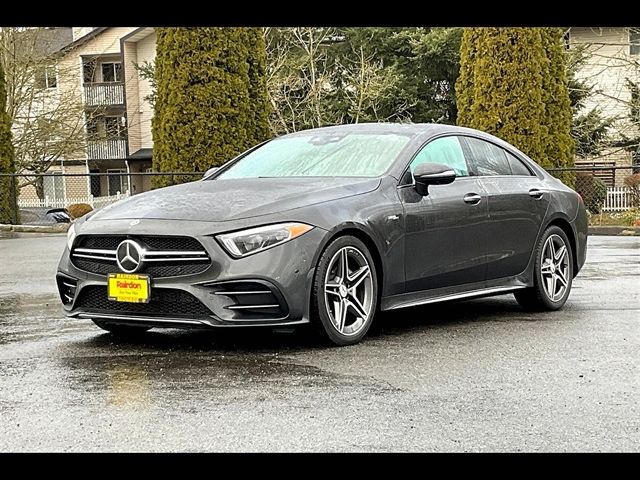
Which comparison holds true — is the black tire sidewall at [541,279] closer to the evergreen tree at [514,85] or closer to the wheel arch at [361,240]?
the wheel arch at [361,240]

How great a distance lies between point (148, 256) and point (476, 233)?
2659 millimetres

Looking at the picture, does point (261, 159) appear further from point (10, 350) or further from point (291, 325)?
point (10, 350)

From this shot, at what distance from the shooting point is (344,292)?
21.6ft

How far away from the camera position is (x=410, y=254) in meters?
7.07

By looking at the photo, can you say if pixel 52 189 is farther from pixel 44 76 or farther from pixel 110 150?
pixel 110 150

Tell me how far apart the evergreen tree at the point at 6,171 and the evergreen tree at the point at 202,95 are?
135 inches

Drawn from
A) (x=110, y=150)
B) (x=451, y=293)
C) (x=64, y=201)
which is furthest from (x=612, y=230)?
(x=110, y=150)

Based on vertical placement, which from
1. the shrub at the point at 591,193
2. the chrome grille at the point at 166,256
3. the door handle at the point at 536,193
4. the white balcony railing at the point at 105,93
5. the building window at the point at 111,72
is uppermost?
the building window at the point at 111,72

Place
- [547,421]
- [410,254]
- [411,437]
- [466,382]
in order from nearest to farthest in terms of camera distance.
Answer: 1. [411,437]
2. [547,421]
3. [466,382]
4. [410,254]

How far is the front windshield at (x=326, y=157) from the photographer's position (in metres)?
7.32

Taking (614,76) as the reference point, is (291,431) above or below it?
below

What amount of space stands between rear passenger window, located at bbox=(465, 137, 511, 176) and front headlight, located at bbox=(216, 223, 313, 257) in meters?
2.26

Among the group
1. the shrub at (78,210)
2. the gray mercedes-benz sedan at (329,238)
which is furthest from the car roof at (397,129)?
the shrub at (78,210)

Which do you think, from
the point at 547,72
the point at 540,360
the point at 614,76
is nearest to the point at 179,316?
the point at 540,360
